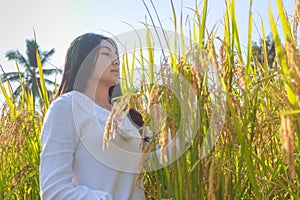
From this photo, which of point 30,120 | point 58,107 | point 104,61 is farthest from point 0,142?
point 104,61

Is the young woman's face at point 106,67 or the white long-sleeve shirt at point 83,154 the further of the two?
the young woman's face at point 106,67

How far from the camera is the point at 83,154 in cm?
143

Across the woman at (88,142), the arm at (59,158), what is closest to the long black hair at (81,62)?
the woman at (88,142)

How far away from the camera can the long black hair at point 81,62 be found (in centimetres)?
153

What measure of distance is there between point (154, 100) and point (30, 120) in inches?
37.1

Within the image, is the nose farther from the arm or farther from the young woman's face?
the arm

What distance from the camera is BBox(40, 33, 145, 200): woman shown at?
1.36 m

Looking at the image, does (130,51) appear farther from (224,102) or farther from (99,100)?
(224,102)

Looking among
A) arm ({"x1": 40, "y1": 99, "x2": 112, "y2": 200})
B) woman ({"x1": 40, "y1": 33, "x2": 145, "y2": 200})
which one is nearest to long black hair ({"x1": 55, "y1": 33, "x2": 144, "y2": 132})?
woman ({"x1": 40, "y1": 33, "x2": 145, "y2": 200})

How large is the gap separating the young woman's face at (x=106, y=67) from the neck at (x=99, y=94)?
0.09ft

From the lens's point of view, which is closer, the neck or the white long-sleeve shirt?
the white long-sleeve shirt

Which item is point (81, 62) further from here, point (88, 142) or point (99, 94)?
point (88, 142)

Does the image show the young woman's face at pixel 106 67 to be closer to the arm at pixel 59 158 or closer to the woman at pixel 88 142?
the woman at pixel 88 142

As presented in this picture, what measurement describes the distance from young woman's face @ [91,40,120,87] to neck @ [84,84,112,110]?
0.03 m
